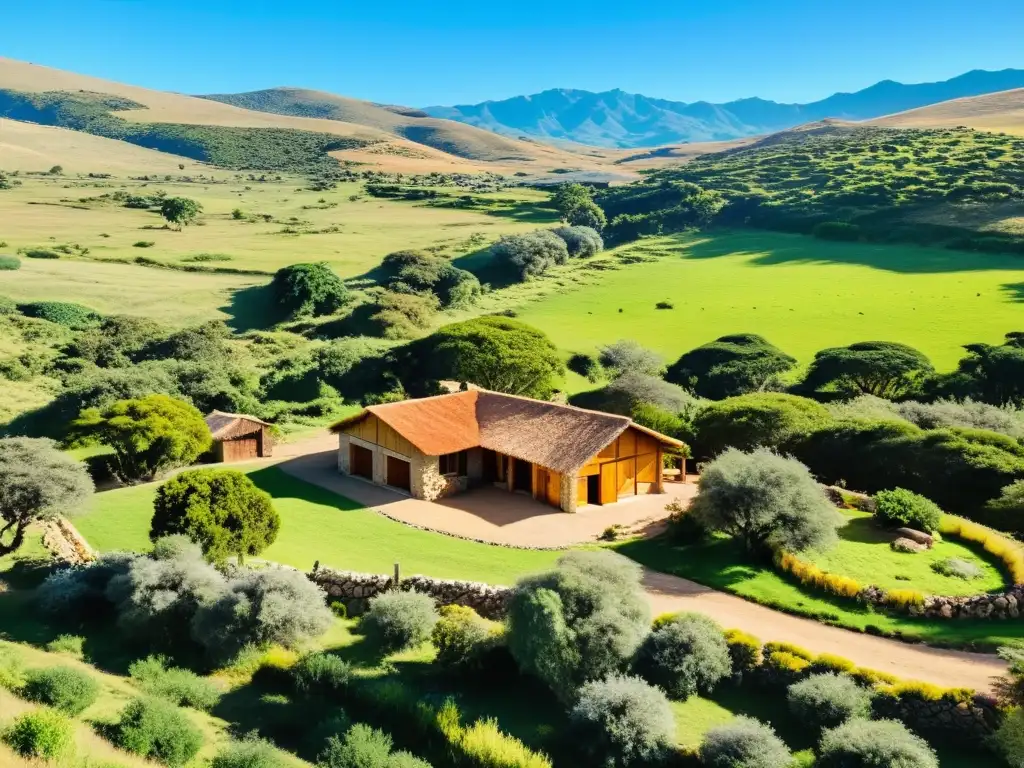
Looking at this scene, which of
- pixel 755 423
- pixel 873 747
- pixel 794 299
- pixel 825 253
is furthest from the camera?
pixel 825 253

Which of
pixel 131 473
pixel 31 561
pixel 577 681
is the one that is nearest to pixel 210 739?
pixel 577 681

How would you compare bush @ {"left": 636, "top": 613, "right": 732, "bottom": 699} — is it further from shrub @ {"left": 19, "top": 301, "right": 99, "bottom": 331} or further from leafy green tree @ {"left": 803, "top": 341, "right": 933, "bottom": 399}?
shrub @ {"left": 19, "top": 301, "right": 99, "bottom": 331}

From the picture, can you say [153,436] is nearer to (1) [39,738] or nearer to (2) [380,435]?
(2) [380,435]

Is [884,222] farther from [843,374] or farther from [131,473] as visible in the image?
[131,473]

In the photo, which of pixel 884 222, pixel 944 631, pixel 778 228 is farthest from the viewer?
pixel 778 228

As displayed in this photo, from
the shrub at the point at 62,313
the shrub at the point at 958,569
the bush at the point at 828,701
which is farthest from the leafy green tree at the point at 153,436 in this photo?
the shrub at the point at 62,313

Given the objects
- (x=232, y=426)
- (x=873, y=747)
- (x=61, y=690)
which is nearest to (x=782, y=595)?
(x=873, y=747)

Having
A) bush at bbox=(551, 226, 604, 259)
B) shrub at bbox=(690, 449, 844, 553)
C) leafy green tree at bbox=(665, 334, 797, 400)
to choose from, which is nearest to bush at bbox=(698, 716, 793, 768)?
shrub at bbox=(690, 449, 844, 553)
